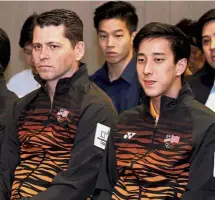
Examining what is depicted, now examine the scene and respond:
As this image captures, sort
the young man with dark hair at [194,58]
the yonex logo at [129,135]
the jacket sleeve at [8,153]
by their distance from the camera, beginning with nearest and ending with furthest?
the yonex logo at [129,135]
the jacket sleeve at [8,153]
the young man with dark hair at [194,58]

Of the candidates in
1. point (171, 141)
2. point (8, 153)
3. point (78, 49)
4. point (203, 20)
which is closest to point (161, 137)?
point (171, 141)

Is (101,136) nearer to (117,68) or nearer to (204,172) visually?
(204,172)

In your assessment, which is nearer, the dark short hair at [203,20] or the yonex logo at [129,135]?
the yonex logo at [129,135]

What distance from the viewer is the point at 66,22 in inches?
115

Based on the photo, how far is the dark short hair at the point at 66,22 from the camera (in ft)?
9.59

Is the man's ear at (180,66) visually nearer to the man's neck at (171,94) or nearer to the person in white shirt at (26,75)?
the man's neck at (171,94)

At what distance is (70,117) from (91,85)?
0.72 ft

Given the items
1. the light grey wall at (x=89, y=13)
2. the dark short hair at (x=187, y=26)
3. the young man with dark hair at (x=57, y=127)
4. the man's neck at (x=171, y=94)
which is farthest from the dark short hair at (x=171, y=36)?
the light grey wall at (x=89, y=13)

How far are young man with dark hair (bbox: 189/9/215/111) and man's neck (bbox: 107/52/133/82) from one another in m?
0.53

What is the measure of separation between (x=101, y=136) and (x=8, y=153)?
49 centimetres

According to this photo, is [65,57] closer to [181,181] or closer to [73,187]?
[73,187]

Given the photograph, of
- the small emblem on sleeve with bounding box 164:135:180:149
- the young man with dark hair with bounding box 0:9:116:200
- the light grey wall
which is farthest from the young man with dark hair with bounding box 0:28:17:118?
the light grey wall

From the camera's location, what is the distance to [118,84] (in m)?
3.66

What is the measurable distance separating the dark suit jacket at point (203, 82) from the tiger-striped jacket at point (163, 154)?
0.62 m
